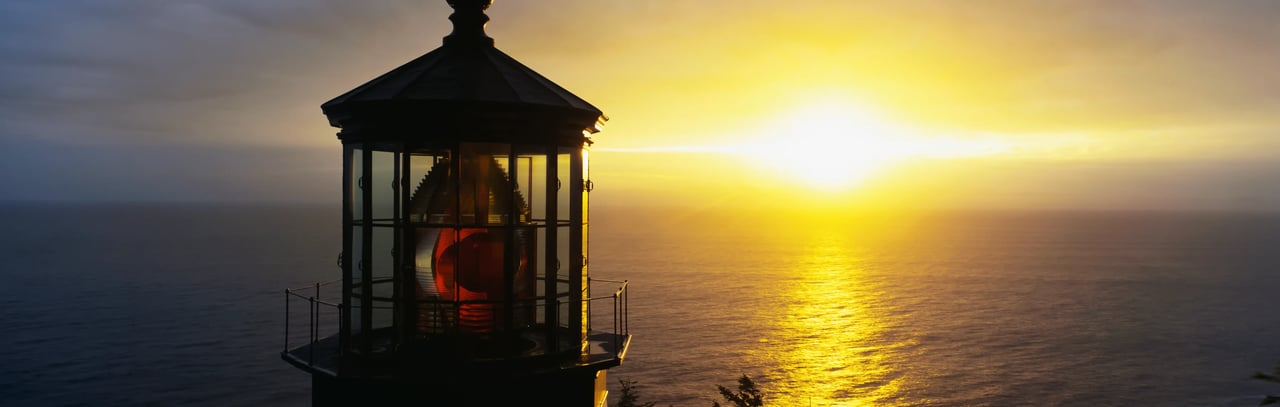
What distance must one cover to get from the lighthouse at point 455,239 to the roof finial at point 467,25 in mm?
70

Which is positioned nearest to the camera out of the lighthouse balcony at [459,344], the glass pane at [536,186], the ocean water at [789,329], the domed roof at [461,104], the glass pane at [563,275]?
the domed roof at [461,104]

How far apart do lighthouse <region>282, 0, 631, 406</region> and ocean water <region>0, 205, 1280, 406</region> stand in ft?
104

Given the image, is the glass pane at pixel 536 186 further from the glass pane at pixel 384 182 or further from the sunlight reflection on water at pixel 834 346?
the sunlight reflection on water at pixel 834 346

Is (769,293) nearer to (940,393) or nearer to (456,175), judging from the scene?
(940,393)

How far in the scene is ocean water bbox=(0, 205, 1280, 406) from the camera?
39938 mm

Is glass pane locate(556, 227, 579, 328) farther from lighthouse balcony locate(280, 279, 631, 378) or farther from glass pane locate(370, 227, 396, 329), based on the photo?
glass pane locate(370, 227, 396, 329)

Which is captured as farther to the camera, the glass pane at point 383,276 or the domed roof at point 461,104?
the glass pane at point 383,276

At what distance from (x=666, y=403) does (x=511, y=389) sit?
31.5 m

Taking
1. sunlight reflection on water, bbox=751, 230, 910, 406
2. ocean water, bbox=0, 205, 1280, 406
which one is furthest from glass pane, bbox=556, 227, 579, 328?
sunlight reflection on water, bbox=751, 230, 910, 406

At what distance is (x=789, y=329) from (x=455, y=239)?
53551 millimetres

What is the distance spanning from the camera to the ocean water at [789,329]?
39.9 metres

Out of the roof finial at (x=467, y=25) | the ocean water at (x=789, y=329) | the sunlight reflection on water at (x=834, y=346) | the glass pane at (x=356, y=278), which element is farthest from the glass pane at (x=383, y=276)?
the sunlight reflection on water at (x=834, y=346)

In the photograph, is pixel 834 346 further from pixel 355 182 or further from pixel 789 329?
pixel 355 182

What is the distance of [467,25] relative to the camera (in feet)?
21.4
